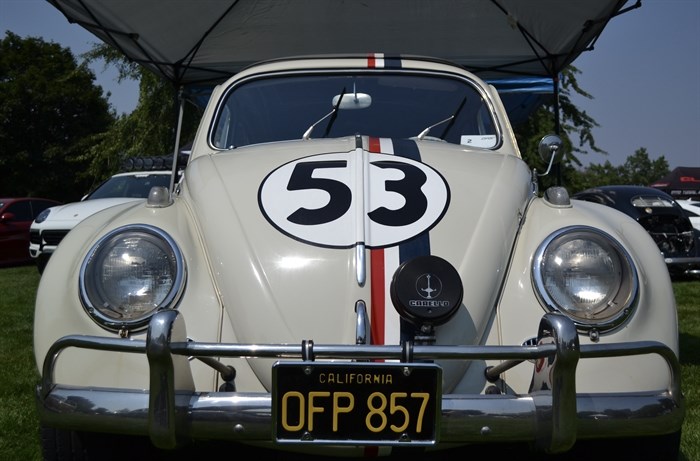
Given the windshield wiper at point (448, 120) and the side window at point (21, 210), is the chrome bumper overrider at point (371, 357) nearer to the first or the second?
the windshield wiper at point (448, 120)

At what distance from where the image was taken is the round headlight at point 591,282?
6.92 ft

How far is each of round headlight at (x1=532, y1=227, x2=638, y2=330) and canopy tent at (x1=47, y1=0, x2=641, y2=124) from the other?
370 centimetres

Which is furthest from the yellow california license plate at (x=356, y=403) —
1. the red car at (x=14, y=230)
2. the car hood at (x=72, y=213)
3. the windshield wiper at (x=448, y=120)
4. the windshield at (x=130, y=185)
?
the red car at (x=14, y=230)

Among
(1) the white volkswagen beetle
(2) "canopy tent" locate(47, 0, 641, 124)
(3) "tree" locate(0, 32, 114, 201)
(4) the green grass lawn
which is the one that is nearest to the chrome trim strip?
(1) the white volkswagen beetle

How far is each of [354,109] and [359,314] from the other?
6.15ft

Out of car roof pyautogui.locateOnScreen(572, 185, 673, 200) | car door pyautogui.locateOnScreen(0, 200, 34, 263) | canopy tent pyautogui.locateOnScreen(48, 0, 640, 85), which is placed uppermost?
canopy tent pyautogui.locateOnScreen(48, 0, 640, 85)

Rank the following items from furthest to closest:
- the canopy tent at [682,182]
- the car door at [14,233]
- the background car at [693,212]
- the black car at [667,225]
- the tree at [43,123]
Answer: the tree at [43,123] < the canopy tent at [682,182] < the car door at [14,233] < the background car at [693,212] < the black car at [667,225]

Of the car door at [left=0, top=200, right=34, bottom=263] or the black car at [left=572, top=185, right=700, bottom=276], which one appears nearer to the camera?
the black car at [left=572, top=185, right=700, bottom=276]

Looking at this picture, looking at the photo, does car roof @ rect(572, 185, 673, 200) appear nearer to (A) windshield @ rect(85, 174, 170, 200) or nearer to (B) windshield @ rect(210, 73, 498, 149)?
(A) windshield @ rect(85, 174, 170, 200)

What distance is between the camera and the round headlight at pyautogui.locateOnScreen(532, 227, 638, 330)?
2.11m

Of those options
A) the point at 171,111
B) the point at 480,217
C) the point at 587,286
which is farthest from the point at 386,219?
the point at 171,111

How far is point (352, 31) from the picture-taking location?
6.07 metres

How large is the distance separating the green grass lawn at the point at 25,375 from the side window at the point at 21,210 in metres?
4.98

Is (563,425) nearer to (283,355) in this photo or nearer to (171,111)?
(283,355)
